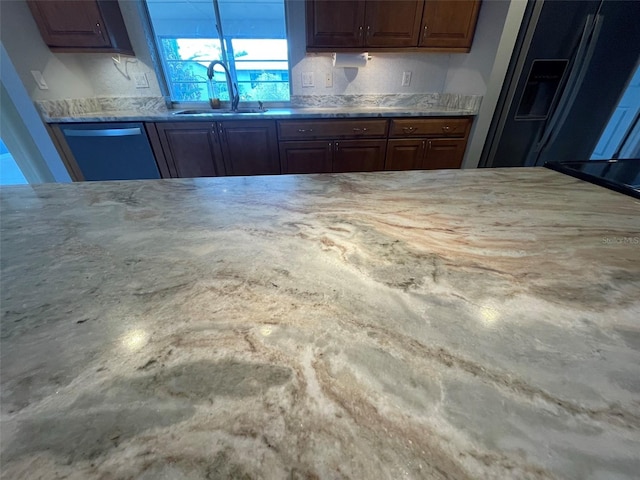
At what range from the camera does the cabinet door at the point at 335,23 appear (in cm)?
222

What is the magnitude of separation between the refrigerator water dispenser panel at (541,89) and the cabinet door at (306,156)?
1.60 m

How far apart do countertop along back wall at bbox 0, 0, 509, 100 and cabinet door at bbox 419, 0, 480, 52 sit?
77 millimetres

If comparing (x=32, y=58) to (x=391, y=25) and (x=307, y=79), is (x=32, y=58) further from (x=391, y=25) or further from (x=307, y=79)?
(x=391, y=25)

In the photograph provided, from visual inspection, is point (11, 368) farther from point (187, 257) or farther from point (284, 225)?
point (284, 225)

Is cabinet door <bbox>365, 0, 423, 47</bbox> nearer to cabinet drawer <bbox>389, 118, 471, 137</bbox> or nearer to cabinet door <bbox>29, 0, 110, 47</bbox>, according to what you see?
cabinet drawer <bbox>389, 118, 471, 137</bbox>

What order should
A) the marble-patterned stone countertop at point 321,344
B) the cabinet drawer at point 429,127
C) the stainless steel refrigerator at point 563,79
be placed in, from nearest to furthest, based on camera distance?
the marble-patterned stone countertop at point 321,344 < the stainless steel refrigerator at point 563,79 < the cabinet drawer at point 429,127

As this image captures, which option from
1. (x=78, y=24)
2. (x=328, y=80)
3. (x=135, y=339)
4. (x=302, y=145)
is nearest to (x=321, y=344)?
(x=135, y=339)

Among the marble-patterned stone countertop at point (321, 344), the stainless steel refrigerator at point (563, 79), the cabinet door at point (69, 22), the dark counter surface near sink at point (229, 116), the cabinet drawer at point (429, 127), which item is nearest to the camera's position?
the marble-patterned stone countertop at point (321, 344)

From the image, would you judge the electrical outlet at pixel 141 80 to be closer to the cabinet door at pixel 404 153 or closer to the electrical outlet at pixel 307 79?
the electrical outlet at pixel 307 79

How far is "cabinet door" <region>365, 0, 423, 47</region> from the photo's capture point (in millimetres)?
2258

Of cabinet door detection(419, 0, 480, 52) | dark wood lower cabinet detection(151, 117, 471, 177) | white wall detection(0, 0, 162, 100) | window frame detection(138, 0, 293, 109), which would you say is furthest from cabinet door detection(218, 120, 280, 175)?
cabinet door detection(419, 0, 480, 52)

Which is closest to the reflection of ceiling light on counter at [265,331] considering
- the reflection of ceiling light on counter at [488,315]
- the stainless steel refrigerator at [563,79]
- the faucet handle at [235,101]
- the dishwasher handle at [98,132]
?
the reflection of ceiling light on counter at [488,315]

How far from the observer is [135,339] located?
15.0 inches

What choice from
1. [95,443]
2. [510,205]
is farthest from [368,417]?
[510,205]
